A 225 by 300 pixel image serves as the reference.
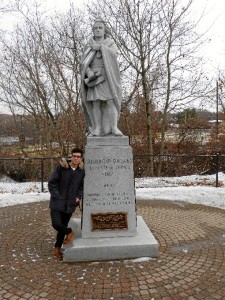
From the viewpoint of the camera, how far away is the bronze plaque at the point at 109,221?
213 inches

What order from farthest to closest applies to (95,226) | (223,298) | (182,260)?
(95,226), (182,260), (223,298)

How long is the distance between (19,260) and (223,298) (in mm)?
3157

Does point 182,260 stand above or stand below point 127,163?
below

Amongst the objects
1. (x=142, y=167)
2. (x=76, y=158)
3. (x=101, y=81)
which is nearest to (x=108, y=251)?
(x=76, y=158)

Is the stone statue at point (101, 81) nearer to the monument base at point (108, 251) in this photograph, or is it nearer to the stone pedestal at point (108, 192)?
the stone pedestal at point (108, 192)

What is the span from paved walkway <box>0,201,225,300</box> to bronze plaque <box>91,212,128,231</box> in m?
0.70

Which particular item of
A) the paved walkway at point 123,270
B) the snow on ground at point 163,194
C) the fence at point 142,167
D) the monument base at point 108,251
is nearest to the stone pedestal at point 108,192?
the monument base at point 108,251

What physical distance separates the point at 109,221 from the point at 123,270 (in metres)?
1.04

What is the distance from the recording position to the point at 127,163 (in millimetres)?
5477

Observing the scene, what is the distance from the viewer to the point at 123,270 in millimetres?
4562

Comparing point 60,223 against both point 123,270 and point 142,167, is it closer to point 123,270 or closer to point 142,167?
point 123,270

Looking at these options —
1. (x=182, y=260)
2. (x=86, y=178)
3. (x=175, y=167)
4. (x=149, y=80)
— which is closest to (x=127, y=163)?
(x=86, y=178)

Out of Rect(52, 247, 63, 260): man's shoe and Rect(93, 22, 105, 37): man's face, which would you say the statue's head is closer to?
Rect(93, 22, 105, 37): man's face

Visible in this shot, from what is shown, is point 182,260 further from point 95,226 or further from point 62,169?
point 62,169
